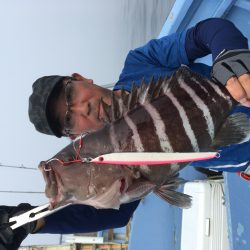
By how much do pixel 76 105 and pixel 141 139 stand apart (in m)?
0.38

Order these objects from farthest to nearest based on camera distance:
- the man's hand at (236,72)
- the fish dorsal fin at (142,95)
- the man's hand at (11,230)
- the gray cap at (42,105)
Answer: the gray cap at (42,105) → the man's hand at (11,230) → the fish dorsal fin at (142,95) → the man's hand at (236,72)

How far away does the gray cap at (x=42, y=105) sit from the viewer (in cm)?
122

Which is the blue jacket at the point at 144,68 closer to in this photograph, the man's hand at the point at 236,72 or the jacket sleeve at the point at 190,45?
the jacket sleeve at the point at 190,45

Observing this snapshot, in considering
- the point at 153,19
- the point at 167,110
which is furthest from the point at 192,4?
the point at 153,19

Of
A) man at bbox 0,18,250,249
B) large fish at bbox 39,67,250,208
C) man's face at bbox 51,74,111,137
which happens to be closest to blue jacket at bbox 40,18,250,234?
man at bbox 0,18,250,249

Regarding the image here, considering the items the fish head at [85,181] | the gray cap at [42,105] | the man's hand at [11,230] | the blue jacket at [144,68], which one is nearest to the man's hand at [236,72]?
the blue jacket at [144,68]

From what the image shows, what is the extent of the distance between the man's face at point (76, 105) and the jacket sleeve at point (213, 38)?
0.36 meters

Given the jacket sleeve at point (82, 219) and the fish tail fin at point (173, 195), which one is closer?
the fish tail fin at point (173, 195)

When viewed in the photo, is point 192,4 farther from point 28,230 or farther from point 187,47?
point 28,230

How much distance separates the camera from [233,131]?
1073 mm

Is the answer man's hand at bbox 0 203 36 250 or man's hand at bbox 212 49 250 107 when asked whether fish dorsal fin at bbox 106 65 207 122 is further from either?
man's hand at bbox 0 203 36 250

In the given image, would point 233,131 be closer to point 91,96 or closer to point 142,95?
point 142,95

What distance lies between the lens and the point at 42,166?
0.95 meters

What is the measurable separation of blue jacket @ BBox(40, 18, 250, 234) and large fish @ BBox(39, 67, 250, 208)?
221 millimetres
